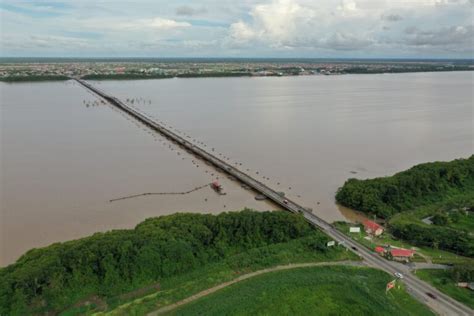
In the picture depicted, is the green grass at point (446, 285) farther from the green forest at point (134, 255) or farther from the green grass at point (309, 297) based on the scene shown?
the green forest at point (134, 255)

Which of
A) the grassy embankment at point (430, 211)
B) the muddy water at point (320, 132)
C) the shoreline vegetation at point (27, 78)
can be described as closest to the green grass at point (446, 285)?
the grassy embankment at point (430, 211)

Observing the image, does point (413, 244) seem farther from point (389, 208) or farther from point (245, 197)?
point (245, 197)

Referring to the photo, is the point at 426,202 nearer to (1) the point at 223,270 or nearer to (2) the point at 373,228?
(2) the point at 373,228

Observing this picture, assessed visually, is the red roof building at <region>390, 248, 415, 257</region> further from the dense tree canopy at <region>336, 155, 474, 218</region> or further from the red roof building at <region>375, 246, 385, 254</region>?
the dense tree canopy at <region>336, 155, 474, 218</region>

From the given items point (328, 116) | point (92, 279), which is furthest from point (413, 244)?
point (328, 116)

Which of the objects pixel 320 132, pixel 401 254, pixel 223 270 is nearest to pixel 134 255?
pixel 223 270

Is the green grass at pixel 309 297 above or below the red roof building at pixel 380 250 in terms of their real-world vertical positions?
below
